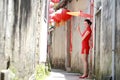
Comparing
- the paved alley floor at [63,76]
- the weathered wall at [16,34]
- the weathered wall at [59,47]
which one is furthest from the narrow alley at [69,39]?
the weathered wall at [59,47]

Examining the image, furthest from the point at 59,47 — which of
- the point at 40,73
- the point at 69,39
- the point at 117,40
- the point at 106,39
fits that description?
the point at 117,40

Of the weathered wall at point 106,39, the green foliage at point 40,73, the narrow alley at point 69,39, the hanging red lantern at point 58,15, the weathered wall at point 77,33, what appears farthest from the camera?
the hanging red lantern at point 58,15

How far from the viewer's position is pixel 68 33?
593 inches

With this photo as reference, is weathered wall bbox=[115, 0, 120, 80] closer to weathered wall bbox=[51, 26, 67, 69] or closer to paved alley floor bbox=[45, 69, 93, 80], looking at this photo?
paved alley floor bbox=[45, 69, 93, 80]

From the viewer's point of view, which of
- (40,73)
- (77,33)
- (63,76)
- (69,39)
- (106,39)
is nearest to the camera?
(106,39)

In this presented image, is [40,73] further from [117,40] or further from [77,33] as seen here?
[77,33]

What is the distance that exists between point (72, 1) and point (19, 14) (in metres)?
9.36

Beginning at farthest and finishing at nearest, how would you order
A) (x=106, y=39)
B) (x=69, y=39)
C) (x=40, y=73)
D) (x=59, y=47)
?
(x=59, y=47) < (x=69, y=39) < (x=40, y=73) < (x=106, y=39)

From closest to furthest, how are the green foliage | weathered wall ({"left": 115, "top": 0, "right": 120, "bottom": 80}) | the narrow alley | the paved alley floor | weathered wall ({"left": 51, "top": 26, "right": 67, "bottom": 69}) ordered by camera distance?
the narrow alley
weathered wall ({"left": 115, "top": 0, "right": 120, "bottom": 80})
the green foliage
the paved alley floor
weathered wall ({"left": 51, "top": 26, "right": 67, "bottom": 69})

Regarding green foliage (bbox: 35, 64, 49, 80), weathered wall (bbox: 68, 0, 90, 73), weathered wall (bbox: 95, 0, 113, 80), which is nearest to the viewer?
weathered wall (bbox: 95, 0, 113, 80)

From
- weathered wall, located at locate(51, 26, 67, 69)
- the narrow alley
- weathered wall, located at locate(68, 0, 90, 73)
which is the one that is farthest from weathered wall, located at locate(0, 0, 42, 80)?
weathered wall, located at locate(51, 26, 67, 69)

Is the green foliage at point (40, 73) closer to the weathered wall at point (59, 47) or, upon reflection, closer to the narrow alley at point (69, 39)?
the narrow alley at point (69, 39)

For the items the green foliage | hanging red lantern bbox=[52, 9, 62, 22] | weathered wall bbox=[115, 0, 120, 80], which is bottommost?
the green foliage

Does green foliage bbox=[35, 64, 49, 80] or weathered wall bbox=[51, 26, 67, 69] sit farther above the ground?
weathered wall bbox=[51, 26, 67, 69]
